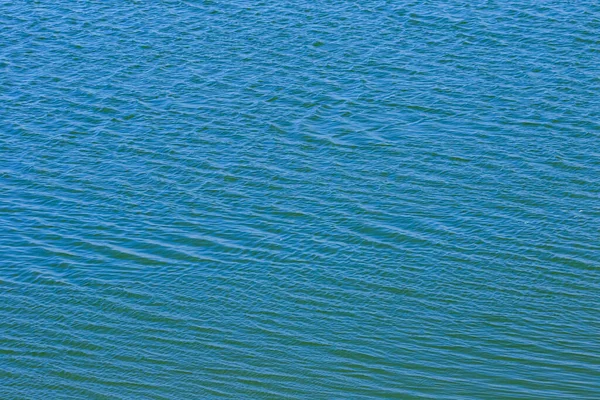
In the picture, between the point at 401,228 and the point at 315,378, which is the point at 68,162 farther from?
the point at 315,378

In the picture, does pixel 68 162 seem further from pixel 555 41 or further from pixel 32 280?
pixel 555 41

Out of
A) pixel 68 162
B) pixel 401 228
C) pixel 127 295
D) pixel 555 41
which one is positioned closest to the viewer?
pixel 127 295

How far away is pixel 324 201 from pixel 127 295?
6110mm

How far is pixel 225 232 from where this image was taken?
26.5m

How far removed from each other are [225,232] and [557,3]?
19827mm

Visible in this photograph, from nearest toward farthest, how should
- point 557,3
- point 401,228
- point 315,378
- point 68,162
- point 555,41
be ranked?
point 315,378 → point 401,228 → point 68,162 → point 555,41 → point 557,3

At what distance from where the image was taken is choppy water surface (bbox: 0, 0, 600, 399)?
72.2ft

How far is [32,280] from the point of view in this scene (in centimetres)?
2509

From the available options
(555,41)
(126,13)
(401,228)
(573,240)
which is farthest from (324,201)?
(126,13)

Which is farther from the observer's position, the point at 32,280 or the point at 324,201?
the point at 324,201

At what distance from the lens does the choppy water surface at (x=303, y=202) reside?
2202 centimetres

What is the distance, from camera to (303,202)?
2781 cm

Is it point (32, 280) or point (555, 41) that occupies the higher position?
point (555, 41)

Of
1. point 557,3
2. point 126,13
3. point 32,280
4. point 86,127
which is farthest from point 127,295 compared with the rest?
point 557,3
